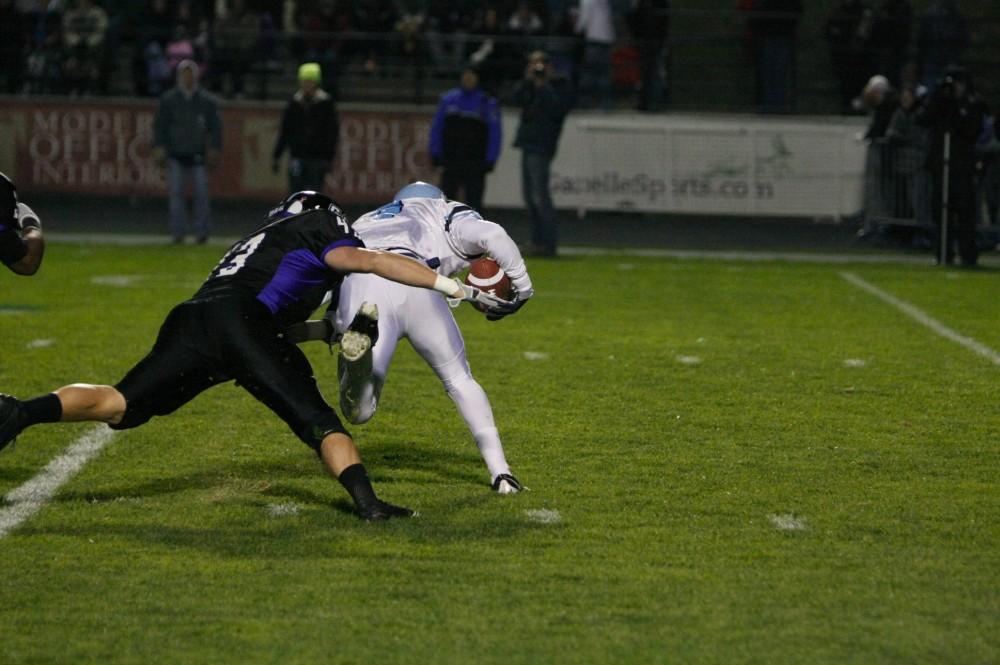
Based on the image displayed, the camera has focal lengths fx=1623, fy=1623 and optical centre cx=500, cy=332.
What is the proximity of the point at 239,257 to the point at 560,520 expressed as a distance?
1563 mm

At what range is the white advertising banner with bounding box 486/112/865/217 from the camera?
19.7 metres

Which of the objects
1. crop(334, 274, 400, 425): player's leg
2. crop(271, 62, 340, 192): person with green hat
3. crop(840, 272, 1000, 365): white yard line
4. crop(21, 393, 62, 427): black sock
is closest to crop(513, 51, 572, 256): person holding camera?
crop(271, 62, 340, 192): person with green hat

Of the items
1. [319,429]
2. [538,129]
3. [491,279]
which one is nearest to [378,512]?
[319,429]

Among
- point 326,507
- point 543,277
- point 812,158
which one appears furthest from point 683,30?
point 326,507

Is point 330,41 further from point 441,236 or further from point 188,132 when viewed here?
point 441,236

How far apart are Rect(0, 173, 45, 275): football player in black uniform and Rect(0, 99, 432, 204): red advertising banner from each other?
1410cm

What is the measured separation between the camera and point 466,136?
16.7m

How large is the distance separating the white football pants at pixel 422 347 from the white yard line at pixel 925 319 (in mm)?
4720

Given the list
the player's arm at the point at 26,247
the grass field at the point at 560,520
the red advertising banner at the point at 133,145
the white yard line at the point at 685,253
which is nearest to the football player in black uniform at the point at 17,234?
the player's arm at the point at 26,247

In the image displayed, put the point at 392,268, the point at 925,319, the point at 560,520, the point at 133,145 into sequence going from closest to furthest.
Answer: the point at 392,268 < the point at 560,520 < the point at 925,319 < the point at 133,145

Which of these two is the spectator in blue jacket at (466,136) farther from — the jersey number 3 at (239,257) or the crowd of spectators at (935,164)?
the jersey number 3 at (239,257)

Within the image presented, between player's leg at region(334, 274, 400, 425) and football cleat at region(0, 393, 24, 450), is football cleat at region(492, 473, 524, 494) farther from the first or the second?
football cleat at region(0, 393, 24, 450)

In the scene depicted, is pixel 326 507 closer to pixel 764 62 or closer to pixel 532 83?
pixel 532 83

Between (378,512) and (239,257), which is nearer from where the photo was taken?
(378,512)
